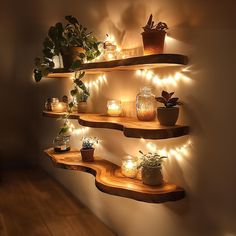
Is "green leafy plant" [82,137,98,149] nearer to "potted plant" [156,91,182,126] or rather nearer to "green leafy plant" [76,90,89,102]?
"green leafy plant" [76,90,89,102]

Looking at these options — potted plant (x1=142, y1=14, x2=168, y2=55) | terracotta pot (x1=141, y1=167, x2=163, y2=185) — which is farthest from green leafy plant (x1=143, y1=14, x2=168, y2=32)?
terracotta pot (x1=141, y1=167, x2=163, y2=185)

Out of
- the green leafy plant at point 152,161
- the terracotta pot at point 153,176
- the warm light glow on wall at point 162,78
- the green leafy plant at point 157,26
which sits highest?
the green leafy plant at point 157,26

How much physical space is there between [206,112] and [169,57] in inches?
11.6

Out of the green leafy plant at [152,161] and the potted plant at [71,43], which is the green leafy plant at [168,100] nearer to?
the green leafy plant at [152,161]

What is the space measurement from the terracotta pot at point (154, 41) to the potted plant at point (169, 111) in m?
0.22

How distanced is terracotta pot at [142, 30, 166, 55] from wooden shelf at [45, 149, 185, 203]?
2.19 ft

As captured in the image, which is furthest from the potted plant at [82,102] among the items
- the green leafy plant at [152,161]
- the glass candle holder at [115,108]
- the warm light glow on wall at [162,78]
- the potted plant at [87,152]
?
the green leafy plant at [152,161]

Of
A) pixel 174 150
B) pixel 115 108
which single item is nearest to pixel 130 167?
pixel 174 150

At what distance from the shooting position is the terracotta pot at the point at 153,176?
4.65ft

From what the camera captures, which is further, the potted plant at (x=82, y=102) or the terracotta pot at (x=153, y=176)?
the potted plant at (x=82, y=102)

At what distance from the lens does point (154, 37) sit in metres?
1.37

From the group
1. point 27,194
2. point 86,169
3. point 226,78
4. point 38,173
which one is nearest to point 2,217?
point 27,194

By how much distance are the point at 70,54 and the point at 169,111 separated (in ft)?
3.32

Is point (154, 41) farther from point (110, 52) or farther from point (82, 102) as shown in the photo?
point (82, 102)
